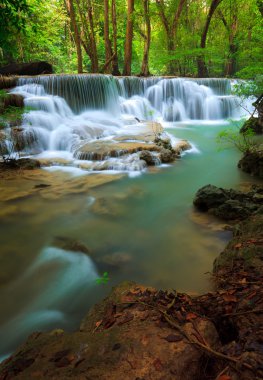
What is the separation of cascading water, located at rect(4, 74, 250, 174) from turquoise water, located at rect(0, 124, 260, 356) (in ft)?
8.19

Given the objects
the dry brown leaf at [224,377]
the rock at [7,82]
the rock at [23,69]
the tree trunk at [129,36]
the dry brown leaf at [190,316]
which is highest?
the tree trunk at [129,36]

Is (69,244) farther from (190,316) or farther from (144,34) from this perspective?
(144,34)

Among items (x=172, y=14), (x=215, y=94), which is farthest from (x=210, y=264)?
(x=172, y=14)

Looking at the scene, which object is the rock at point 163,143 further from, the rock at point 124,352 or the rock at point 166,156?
the rock at point 124,352

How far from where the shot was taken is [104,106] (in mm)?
14594

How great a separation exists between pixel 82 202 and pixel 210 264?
322 centimetres

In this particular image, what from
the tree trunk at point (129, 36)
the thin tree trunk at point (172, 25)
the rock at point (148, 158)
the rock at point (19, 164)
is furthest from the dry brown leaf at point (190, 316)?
the thin tree trunk at point (172, 25)

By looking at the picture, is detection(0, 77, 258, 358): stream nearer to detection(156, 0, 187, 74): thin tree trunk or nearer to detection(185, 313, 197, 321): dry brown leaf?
detection(185, 313, 197, 321): dry brown leaf

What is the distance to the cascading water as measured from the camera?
1031 centimetres

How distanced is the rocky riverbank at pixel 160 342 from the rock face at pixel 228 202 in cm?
245

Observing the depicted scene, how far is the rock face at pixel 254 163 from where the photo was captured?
701 cm

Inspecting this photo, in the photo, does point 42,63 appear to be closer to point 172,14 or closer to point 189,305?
point 172,14

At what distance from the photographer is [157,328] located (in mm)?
1827

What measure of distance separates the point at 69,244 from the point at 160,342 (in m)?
3.05
